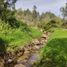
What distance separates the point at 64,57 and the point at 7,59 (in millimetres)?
8031

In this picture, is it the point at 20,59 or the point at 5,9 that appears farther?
the point at 5,9

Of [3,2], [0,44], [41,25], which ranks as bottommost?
[41,25]

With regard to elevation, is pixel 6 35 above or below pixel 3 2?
below

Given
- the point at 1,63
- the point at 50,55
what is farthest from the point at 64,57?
the point at 1,63

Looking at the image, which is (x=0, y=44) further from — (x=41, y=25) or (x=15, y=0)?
(x=41, y=25)

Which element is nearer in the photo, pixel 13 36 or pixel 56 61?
pixel 56 61

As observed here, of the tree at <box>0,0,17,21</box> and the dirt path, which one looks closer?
the dirt path

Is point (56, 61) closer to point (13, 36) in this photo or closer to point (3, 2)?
point (13, 36)

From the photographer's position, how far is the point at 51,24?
360 ft

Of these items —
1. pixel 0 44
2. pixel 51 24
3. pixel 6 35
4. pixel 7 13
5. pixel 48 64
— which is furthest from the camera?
pixel 51 24

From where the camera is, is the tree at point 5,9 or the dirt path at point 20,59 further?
the tree at point 5,9

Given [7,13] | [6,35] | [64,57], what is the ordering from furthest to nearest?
1. [7,13]
2. [6,35]
3. [64,57]

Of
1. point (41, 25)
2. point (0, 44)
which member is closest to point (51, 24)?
point (41, 25)

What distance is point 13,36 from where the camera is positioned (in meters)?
45.2
